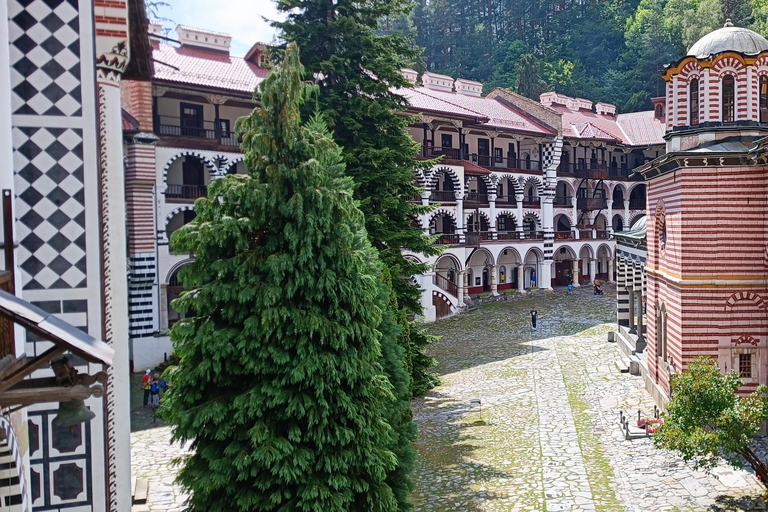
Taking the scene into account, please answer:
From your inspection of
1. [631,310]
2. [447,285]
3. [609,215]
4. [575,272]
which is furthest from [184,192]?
[609,215]

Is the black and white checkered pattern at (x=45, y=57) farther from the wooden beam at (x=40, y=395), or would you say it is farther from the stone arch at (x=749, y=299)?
the stone arch at (x=749, y=299)

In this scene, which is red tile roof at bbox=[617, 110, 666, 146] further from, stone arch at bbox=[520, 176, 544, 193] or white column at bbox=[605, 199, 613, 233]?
stone arch at bbox=[520, 176, 544, 193]

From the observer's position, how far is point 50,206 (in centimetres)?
656

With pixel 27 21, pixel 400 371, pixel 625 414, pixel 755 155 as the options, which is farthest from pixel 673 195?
pixel 27 21

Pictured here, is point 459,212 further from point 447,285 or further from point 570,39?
point 570,39

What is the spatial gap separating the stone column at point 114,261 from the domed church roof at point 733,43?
13.3 meters

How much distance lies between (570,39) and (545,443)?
210 ft

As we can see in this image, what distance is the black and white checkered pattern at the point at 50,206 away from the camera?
6465 mm

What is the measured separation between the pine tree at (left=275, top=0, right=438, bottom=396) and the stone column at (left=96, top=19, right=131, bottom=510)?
327 inches

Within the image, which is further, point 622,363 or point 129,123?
point 129,123

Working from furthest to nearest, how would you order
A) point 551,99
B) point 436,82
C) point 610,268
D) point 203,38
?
point 551,99
point 610,268
point 436,82
point 203,38

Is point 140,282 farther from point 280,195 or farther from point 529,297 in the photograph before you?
point 529,297

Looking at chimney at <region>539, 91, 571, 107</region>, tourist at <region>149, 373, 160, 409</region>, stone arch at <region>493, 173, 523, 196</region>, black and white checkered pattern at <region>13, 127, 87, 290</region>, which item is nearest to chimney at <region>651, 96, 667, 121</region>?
chimney at <region>539, 91, 571, 107</region>

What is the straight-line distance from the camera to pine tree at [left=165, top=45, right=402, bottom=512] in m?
7.13
